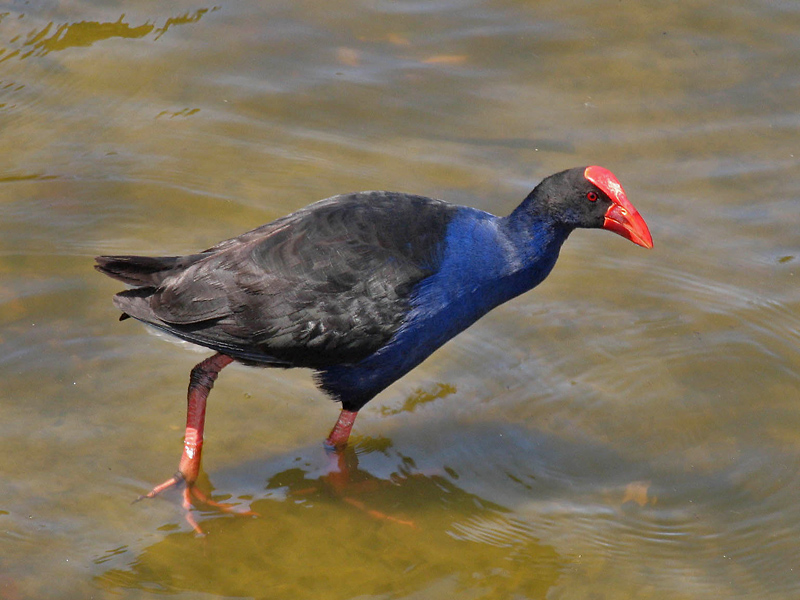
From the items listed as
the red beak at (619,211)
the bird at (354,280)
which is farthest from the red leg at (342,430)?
the red beak at (619,211)

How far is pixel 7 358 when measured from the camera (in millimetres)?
4465

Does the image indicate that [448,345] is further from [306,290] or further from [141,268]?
[141,268]

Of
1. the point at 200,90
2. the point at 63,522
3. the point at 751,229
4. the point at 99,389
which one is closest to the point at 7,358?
the point at 99,389

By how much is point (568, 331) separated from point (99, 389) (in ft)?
7.18

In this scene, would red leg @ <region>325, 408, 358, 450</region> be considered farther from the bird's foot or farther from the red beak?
the red beak

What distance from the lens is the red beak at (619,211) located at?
400 centimetres

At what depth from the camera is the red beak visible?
13.1 ft

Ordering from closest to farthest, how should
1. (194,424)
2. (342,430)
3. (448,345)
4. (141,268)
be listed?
(141,268), (194,424), (342,430), (448,345)

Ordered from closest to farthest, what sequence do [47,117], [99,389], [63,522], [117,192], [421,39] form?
[63,522], [99,389], [117,192], [47,117], [421,39]

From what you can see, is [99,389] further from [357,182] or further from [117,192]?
[357,182]

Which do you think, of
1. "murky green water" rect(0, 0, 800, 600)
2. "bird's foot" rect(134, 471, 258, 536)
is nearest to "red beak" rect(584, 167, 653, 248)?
"murky green water" rect(0, 0, 800, 600)

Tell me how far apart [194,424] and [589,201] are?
5.94ft

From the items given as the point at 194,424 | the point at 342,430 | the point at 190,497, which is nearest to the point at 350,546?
the point at 342,430

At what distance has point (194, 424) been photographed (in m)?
4.08
